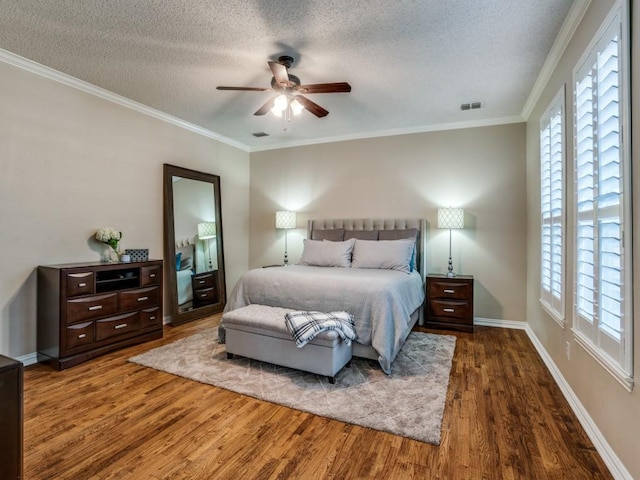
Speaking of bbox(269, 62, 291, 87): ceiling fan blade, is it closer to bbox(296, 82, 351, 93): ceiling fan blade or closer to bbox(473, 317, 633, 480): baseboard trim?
bbox(296, 82, 351, 93): ceiling fan blade

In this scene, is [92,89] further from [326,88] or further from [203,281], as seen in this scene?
[203,281]

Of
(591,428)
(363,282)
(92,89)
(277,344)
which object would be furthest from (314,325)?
(92,89)

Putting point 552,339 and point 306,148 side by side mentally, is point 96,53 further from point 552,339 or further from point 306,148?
point 552,339

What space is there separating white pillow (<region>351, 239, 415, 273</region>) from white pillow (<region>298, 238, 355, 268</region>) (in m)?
0.12

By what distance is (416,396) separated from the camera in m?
2.51

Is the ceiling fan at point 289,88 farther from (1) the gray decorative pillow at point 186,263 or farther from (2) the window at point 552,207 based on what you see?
(1) the gray decorative pillow at point 186,263

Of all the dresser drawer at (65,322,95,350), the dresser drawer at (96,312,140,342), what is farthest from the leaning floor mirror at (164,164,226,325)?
the dresser drawer at (65,322,95,350)

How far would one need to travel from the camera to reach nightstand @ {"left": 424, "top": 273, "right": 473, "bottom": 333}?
13.8 feet

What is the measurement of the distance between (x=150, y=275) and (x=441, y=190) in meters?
3.95

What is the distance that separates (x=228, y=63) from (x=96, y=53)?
3.70 ft

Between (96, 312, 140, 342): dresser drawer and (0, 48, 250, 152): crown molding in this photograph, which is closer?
(0, 48, 250, 152): crown molding

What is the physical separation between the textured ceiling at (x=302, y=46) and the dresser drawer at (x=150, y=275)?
1.98 metres

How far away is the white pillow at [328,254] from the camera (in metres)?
4.44

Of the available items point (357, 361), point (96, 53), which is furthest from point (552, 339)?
point (96, 53)
